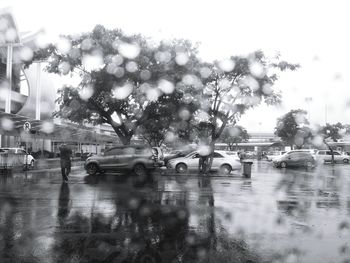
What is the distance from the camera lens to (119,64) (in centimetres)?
2028

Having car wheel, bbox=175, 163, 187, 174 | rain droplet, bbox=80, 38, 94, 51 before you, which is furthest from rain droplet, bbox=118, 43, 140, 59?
car wheel, bbox=175, 163, 187, 174

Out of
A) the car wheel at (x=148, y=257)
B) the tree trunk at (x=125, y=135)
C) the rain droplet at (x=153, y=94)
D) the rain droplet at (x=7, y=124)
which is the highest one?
the rain droplet at (x=153, y=94)

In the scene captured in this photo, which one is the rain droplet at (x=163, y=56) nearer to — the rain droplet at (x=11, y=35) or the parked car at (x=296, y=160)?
the parked car at (x=296, y=160)

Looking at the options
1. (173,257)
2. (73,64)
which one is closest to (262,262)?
(173,257)

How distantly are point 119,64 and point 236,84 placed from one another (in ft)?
20.7

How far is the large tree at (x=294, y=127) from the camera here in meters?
49.5

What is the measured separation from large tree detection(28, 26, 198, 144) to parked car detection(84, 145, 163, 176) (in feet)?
9.47

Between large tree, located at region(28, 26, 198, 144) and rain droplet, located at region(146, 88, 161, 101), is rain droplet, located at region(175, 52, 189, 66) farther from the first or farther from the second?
rain droplet, located at region(146, 88, 161, 101)

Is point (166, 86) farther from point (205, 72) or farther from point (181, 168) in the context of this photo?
point (181, 168)

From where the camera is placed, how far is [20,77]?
50531mm

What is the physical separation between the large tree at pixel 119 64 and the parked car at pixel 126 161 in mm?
2885

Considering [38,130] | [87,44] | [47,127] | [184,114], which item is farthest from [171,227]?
[47,127]

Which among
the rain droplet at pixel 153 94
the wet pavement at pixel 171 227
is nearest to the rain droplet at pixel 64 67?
the rain droplet at pixel 153 94

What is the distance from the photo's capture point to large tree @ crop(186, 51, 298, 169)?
65.0ft
